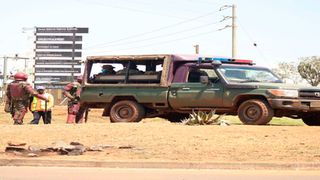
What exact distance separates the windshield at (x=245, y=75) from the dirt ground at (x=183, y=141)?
153 centimetres

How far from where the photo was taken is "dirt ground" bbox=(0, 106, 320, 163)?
10.8 metres

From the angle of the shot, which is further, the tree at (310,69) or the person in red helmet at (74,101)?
the tree at (310,69)

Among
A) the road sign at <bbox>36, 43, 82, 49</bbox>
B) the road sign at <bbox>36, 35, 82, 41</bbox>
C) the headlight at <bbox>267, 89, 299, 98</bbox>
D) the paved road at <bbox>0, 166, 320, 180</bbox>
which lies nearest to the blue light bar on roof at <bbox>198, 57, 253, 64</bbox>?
the headlight at <bbox>267, 89, 299, 98</bbox>

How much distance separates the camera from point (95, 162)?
10.4 metres

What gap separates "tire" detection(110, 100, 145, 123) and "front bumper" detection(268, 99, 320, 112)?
12.0 feet

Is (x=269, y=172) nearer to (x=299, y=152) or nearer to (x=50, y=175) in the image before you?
(x=299, y=152)

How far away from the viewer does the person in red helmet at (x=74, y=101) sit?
16875 mm

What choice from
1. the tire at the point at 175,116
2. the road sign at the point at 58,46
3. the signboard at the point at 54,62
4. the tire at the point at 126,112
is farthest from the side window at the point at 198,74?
the road sign at the point at 58,46

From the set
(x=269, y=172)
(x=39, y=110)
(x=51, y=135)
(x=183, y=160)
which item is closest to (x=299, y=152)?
(x=269, y=172)

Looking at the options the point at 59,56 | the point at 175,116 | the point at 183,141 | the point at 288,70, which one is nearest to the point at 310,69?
the point at 288,70

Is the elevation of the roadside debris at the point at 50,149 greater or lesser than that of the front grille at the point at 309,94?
lesser

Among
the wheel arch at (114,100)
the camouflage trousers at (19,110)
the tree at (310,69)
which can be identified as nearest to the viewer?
the camouflage trousers at (19,110)

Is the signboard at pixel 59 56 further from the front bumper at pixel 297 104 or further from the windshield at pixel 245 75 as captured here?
the front bumper at pixel 297 104

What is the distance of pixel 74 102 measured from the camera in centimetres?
1688
